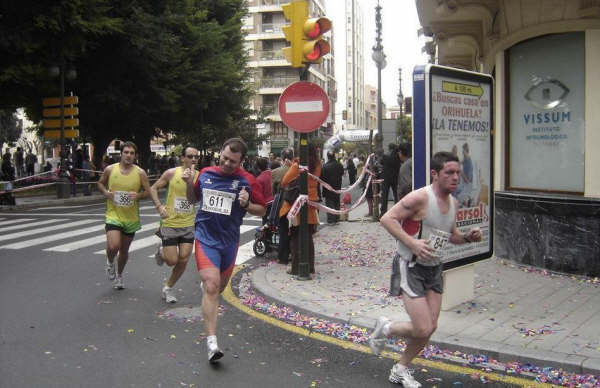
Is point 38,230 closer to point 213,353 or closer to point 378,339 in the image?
point 213,353

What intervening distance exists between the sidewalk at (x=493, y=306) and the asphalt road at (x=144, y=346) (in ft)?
1.94

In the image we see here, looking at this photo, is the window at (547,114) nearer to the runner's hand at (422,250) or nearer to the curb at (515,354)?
the curb at (515,354)

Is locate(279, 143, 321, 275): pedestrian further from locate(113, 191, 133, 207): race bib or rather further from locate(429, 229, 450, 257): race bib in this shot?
locate(429, 229, 450, 257): race bib

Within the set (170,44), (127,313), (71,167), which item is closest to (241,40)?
(170,44)

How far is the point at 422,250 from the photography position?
4.14 meters

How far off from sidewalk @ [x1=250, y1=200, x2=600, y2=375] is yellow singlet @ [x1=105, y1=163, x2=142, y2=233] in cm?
179

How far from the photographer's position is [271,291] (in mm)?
7352

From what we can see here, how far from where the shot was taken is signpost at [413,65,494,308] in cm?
595

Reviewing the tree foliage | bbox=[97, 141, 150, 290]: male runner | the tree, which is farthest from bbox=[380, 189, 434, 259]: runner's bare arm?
the tree

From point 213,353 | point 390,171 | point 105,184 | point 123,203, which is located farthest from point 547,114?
point 390,171

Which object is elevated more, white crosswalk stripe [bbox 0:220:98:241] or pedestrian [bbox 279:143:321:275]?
pedestrian [bbox 279:143:321:275]

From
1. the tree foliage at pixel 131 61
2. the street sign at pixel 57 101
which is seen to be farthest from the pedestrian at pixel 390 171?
the street sign at pixel 57 101

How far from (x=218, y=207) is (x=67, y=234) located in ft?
28.6

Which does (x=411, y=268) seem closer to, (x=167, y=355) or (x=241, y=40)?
(x=167, y=355)
